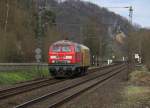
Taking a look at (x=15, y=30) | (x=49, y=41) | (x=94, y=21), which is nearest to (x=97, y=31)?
(x=94, y=21)

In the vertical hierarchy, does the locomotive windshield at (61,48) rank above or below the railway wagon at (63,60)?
above

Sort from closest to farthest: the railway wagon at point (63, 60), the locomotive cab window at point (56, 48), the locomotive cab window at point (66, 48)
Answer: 1. the railway wagon at point (63, 60)
2. the locomotive cab window at point (56, 48)
3. the locomotive cab window at point (66, 48)

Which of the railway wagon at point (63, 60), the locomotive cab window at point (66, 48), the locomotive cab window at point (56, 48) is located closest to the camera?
the railway wagon at point (63, 60)

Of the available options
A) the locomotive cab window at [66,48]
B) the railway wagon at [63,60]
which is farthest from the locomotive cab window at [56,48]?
the locomotive cab window at [66,48]

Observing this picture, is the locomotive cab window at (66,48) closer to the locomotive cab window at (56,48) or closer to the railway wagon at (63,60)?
the railway wagon at (63,60)

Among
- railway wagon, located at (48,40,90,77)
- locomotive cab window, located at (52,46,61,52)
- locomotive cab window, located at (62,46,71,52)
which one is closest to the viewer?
railway wagon, located at (48,40,90,77)

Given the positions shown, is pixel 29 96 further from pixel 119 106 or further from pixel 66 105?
pixel 119 106

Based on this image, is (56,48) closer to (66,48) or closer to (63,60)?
(66,48)

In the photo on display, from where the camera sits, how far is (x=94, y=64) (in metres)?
96.8

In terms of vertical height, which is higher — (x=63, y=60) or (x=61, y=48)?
(x=61, y=48)

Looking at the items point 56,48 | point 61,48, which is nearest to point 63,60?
point 61,48

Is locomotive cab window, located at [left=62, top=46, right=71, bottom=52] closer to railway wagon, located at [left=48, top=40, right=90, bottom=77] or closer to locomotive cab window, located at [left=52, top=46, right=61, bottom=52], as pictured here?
railway wagon, located at [left=48, top=40, right=90, bottom=77]

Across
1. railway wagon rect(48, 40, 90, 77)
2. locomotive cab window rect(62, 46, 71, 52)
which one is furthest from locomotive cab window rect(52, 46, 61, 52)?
locomotive cab window rect(62, 46, 71, 52)

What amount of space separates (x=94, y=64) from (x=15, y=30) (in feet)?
77.0
